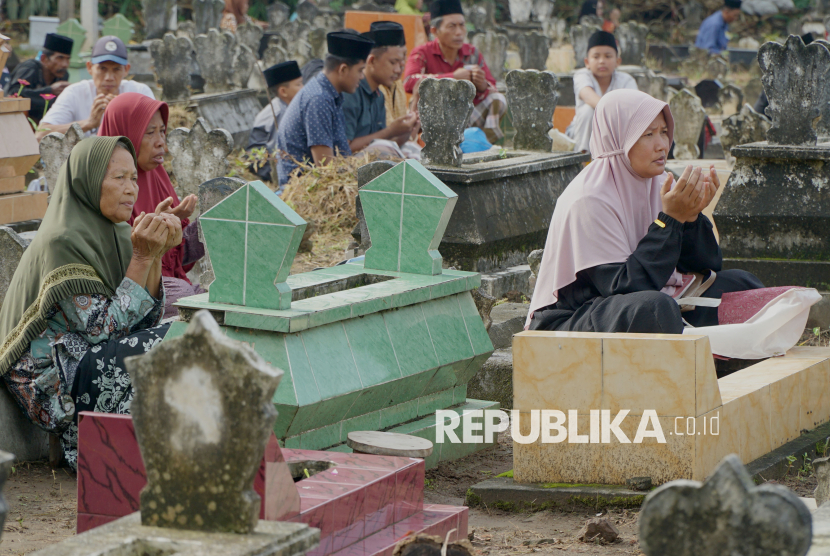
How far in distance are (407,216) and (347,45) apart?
3479mm

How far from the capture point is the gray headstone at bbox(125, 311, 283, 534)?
214 cm

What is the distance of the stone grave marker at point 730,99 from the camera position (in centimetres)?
1573

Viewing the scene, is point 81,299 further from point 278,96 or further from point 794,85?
point 278,96

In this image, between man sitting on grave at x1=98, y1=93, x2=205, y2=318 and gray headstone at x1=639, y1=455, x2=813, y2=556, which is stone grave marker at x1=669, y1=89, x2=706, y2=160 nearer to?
man sitting on grave at x1=98, y1=93, x2=205, y2=318

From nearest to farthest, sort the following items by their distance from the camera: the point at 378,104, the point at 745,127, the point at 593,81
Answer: the point at 378,104 → the point at 593,81 → the point at 745,127

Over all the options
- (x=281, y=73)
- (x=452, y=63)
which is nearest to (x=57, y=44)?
(x=281, y=73)

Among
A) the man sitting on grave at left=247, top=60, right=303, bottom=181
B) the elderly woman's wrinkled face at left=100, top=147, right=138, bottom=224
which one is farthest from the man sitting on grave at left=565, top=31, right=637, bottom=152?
the elderly woman's wrinkled face at left=100, top=147, right=138, bottom=224

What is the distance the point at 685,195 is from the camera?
13.8ft

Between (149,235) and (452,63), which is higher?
(452,63)

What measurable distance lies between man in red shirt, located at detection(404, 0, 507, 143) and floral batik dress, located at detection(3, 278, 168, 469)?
18.9 feet

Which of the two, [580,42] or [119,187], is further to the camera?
[580,42]

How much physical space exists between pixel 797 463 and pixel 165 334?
2.37m


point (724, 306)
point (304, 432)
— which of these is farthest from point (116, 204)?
point (724, 306)

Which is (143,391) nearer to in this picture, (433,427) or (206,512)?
(206,512)
